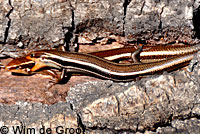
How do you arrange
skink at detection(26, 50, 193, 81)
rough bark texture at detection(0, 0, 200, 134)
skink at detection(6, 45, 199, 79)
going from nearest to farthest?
rough bark texture at detection(0, 0, 200, 134), skink at detection(26, 50, 193, 81), skink at detection(6, 45, 199, 79)

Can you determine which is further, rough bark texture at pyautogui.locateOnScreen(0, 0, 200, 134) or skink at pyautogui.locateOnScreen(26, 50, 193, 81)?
skink at pyautogui.locateOnScreen(26, 50, 193, 81)

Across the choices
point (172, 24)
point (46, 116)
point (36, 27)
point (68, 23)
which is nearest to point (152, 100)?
point (46, 116)

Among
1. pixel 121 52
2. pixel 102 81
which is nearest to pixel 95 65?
pixel 121 52

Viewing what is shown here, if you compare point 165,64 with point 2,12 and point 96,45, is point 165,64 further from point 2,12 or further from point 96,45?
point 2,12

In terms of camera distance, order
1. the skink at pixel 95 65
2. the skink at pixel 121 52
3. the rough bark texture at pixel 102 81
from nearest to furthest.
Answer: the rough bark texture at pixel 102 81, the skink at pixel 95 65, the skink at pixel 121 52

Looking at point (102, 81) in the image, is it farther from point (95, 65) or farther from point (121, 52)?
point (121, 52)
